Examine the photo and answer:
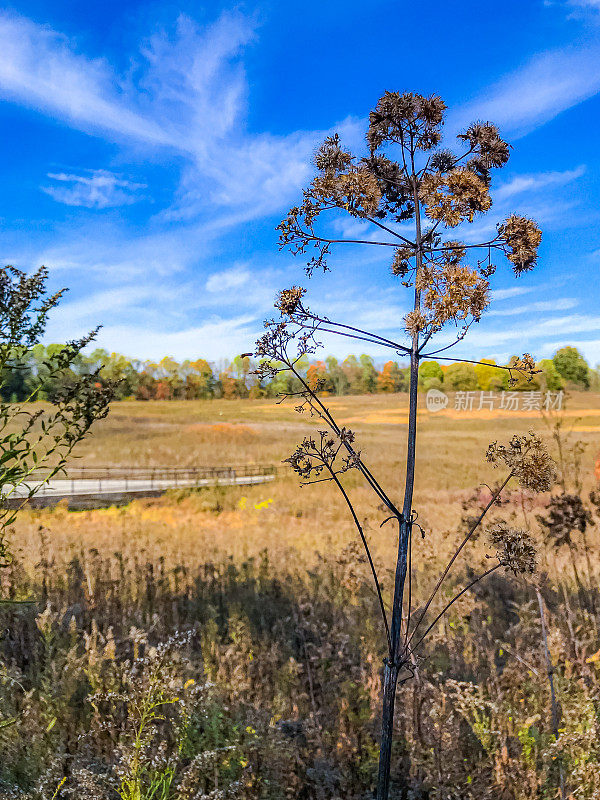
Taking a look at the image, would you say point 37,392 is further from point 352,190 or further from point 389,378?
point 389,378

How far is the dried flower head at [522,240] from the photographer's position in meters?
2.48

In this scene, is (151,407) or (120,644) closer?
(120,644)

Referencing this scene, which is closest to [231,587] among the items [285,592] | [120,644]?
[285,592]

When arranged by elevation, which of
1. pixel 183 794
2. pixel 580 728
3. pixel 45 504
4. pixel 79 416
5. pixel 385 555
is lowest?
pixel 45 504

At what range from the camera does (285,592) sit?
7793 mm

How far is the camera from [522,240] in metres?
2.49

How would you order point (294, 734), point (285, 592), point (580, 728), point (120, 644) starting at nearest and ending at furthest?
point (580, 728)
point (294, 734)
point (120, 644)
point (285, 592)

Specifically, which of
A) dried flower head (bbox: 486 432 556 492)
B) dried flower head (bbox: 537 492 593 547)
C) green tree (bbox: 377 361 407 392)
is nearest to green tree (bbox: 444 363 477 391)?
green tree (bbox: 377 361 407 392)

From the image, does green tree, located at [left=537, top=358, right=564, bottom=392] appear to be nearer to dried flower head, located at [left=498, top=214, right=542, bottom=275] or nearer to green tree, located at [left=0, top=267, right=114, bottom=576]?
dried flower head, located at [left=498, top=214, right=542, bottom=275]

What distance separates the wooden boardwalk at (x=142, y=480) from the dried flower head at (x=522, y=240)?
22461 mm

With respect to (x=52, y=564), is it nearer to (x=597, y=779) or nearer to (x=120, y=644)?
(x=120, y=644)

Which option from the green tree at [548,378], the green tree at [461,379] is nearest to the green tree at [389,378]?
the green tree at [461,379]

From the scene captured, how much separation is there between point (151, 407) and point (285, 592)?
40293 mm

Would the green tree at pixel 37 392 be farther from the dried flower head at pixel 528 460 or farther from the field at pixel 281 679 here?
the dried flower head at pixel 528 460
